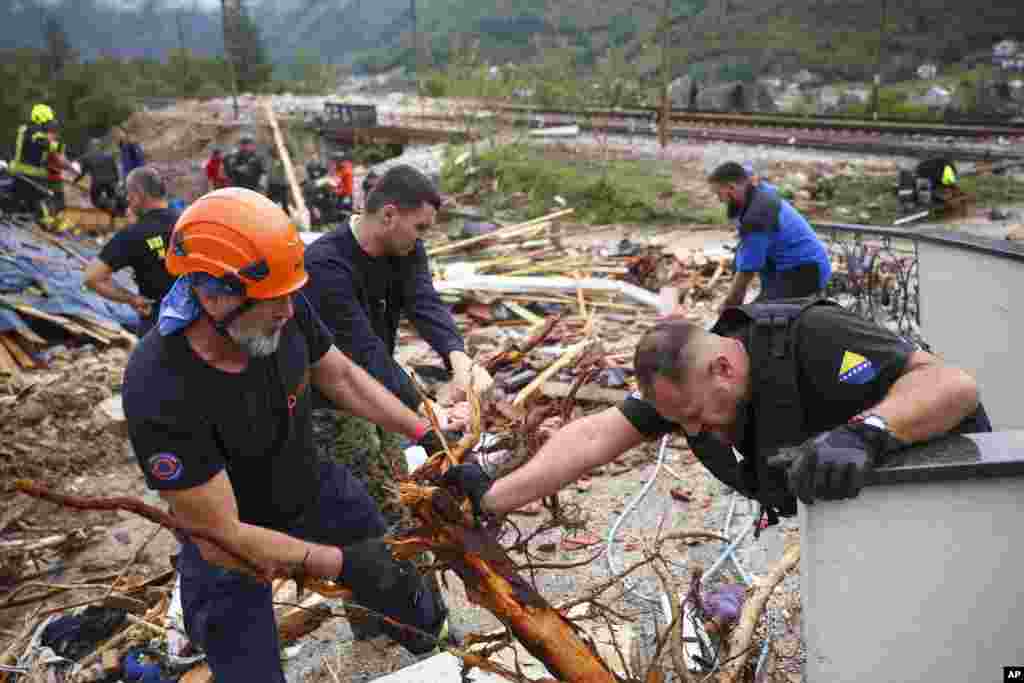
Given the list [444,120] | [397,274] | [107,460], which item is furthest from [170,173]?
[397,274]

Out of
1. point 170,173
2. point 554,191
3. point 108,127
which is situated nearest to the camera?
point 554,191

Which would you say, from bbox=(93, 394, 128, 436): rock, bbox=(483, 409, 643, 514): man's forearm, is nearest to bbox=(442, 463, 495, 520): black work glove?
bbox=(483, 409, 643, 514): man's forearm

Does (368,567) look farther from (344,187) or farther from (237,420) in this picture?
(344,187)

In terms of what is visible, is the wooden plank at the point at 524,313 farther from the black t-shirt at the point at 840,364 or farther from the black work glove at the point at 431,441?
the black t-shirt at the point at 840,364

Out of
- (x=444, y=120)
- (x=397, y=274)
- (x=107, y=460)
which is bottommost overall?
(x=107, y=460)

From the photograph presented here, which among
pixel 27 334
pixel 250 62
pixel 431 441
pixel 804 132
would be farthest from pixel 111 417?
pixel 250 62

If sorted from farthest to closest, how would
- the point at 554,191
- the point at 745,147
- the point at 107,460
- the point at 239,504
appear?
1. the point at 745,147
2. the point at 554,191
3. the point at 107,460
4. the point at 239,504

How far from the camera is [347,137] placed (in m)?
27.7

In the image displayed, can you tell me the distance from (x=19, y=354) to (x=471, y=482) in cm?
766

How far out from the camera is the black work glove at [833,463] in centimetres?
224

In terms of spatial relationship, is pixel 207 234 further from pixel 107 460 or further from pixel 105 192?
pixel 105 192

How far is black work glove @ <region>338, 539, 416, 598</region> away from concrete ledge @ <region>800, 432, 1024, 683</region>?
53.5 inches

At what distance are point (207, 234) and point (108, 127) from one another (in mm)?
42953

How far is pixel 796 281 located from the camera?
6.17 m
